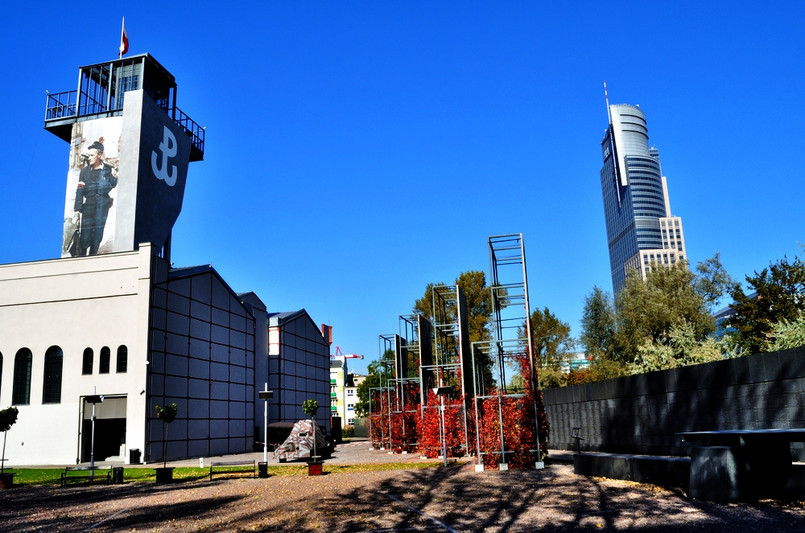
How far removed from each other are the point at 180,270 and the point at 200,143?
1896 cm

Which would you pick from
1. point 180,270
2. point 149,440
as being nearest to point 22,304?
point 180,270

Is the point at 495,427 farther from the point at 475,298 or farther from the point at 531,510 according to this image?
the point at 475,298

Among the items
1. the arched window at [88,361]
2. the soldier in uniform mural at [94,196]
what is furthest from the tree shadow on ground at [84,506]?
the soldier in uniform mural at [94,196]

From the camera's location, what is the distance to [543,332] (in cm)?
5441

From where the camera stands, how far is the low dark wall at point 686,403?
15.1 metres

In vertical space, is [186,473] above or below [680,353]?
below

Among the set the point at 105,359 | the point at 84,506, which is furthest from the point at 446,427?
the point at 105,359

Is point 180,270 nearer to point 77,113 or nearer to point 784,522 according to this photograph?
point 77,113

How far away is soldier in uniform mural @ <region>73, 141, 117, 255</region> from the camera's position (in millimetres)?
42562

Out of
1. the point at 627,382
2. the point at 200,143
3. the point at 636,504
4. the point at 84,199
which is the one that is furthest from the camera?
the point at 200,143

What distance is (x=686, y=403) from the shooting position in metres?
18.9

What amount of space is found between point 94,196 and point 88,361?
568 inches

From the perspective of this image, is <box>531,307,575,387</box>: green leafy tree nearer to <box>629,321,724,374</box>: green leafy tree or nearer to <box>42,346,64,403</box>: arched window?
<box>629,321,724,374</box>: green leafy tree

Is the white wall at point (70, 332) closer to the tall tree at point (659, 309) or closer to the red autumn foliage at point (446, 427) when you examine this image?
the red autumn foliage at point (446, 427)
